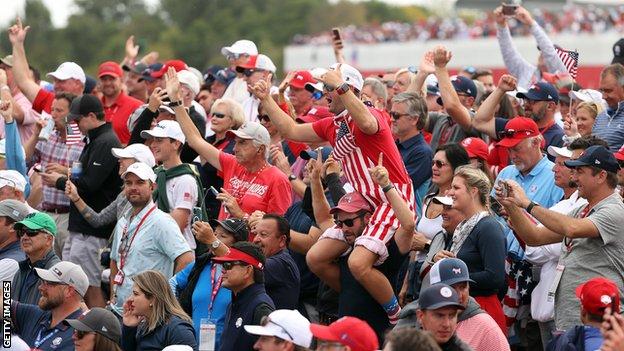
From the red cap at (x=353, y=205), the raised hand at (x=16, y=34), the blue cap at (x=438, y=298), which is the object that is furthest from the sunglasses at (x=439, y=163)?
the raised hand at (x=16, y=34)

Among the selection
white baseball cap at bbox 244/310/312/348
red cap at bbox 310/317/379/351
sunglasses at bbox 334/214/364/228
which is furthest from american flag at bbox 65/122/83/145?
red cap at bbox 310/317/379/351

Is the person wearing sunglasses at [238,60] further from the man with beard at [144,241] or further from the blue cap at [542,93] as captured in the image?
the blue cap at [542,93]

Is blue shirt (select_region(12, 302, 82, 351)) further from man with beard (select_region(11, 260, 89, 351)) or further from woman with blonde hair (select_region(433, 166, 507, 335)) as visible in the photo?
woman with blonde hair (select_region(433, 166, 507, 335))

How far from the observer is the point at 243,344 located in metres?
9.99

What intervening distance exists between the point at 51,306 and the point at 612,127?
15.9 feet

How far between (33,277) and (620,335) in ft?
18.1

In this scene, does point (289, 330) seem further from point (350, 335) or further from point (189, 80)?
point (189, 80)

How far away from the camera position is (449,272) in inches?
367

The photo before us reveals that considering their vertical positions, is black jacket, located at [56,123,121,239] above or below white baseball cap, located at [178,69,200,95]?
below

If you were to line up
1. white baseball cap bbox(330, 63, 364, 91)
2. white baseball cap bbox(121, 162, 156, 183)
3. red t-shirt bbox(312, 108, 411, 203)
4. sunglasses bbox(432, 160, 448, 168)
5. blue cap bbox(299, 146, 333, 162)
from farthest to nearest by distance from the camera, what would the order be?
1. white baseball cap bbox(121, 162, 156, 183)
2. blue cap bbox(299, 146, 333, 162)
3. sunglasses bbox(432, 160, 448, 168)
4. white baseball cap bbox(330, 63, 364, 91)
5. red t-shirt bbox(312, 108, 411, 203)

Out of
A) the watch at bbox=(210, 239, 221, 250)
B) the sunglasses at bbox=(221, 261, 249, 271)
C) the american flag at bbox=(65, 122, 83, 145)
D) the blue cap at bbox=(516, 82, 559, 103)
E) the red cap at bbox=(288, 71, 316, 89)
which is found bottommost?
the american flag at bbox=(65, 122, 83, 145)

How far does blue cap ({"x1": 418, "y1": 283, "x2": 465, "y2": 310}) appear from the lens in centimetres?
872

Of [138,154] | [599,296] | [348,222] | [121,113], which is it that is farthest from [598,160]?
[121,113]

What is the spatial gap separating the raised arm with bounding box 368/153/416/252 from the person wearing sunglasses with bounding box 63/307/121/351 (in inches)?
83.5
